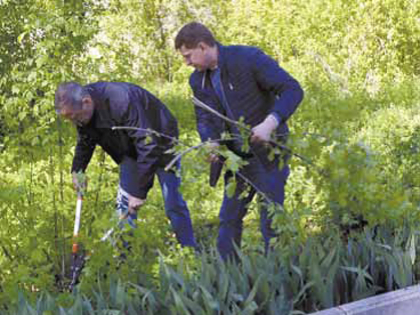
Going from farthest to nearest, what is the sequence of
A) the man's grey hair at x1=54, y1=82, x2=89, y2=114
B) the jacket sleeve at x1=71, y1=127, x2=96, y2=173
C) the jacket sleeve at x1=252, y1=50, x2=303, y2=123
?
1. the jacket sleeve at x1=71, y1=127, x2=96, y2=173
2. the man's grey hair at x1=54, y1=82, x2=89, y2=114
3. the jacket sleeve at x1=252, y1=50, x2=303, y2=123

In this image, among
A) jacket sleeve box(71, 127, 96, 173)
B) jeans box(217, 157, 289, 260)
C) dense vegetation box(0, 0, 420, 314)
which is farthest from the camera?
jacket sleeve box(71, 127, 96, 173)

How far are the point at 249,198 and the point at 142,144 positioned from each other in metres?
0.71

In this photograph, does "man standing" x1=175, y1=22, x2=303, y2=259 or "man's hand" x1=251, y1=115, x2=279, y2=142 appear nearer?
"man's hand" x1=251, y1=115, x2=279, y2=142

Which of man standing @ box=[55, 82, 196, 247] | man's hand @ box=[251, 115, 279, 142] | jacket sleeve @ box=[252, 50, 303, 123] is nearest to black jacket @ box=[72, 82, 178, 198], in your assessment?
man standing @ box=[55, 82, 196, 247]

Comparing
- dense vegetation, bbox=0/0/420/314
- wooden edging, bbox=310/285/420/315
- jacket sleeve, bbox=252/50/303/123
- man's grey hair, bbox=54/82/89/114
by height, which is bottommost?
wooden edging, bbox=310/285/420/315

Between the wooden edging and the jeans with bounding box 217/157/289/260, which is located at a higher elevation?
the jeans with bounding box 217/157/289/260

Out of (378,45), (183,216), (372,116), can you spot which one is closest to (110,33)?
(378,45)

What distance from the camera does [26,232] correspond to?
328 cm

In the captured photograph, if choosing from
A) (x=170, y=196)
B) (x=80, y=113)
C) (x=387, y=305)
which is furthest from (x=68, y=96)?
(x=387, y=305)

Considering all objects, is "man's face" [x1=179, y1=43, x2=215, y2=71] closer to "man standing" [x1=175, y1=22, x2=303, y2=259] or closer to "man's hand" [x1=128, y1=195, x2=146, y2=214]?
"man standing" [x1=175, y1=22, x2=303, y2=259]

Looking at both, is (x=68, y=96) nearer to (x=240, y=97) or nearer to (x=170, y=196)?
(x=240, y=97)

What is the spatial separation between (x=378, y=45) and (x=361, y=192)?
9.28 metres

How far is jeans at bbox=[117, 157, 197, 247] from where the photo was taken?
3984mm

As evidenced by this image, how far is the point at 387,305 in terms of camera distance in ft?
8.16
